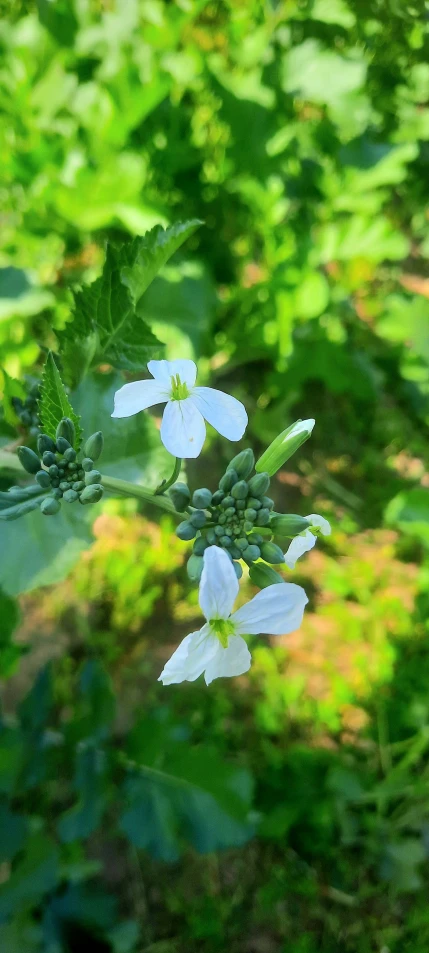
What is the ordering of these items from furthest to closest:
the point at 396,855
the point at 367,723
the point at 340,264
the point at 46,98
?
the point at 340,264 → the point at 367,723 → the point at 396,855 → the point at 46,98

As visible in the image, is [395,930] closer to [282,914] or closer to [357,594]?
[282,914]

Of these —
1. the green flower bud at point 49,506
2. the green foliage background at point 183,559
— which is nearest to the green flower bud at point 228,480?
the green flower bud at point 49,506

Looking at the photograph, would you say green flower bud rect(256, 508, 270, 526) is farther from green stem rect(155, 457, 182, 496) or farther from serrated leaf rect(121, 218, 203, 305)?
serrated leaf rect(121, 218, 203, 305)

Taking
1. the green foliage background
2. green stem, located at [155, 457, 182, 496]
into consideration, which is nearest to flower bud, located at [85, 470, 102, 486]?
green stem, located at [155, 457, 182, 496]

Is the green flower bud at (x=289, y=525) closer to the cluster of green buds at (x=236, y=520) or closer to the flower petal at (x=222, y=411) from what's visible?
the cluster of green buds at (x=236, y=520)

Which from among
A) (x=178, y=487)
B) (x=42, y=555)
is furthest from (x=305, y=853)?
(x=178, y=487)

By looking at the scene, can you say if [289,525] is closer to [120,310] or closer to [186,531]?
[186,531]
